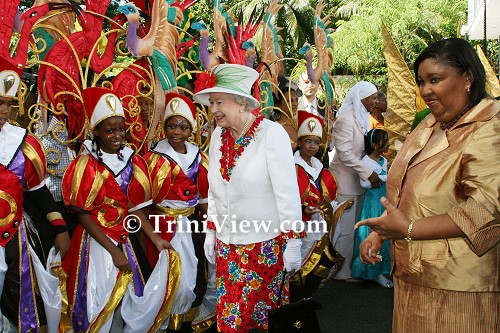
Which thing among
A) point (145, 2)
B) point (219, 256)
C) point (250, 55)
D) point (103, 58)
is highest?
point (145, 2)

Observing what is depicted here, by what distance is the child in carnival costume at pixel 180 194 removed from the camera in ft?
13.0

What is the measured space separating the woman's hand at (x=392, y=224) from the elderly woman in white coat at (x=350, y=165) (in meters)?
3.70

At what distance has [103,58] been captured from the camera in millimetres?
3807

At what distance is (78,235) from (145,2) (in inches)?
76.3

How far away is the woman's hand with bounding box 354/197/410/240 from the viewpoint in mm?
1959

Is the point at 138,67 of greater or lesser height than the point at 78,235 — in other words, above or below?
above

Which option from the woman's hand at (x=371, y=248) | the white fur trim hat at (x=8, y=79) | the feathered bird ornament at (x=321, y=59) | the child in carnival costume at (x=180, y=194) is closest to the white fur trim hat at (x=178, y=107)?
the child in carnival costume at (x=180, y=194)

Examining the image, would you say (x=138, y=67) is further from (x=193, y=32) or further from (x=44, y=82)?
(x=193, y=32)

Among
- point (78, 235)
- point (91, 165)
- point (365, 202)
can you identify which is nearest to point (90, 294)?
point (78, 235)

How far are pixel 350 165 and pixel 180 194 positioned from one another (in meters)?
2.26

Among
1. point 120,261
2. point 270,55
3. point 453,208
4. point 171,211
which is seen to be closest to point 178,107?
point 171,211

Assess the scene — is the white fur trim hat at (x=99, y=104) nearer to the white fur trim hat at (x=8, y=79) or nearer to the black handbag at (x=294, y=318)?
the white fur trim hat at (x=8, y=79)

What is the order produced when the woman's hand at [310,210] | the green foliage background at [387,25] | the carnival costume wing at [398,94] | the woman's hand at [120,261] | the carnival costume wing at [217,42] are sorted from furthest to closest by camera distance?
1. the green foliage background at [387,25]
2. the carnival costume wing at [398,94]
3. the woman's hand at [310,210]
4. the carnival costume wing at [217,42]
5. the woman's hand at [120,261]

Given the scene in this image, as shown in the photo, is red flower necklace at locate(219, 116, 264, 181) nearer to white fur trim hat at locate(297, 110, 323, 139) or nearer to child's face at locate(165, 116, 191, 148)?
child's face at locate(165, 116, 191, 148)
